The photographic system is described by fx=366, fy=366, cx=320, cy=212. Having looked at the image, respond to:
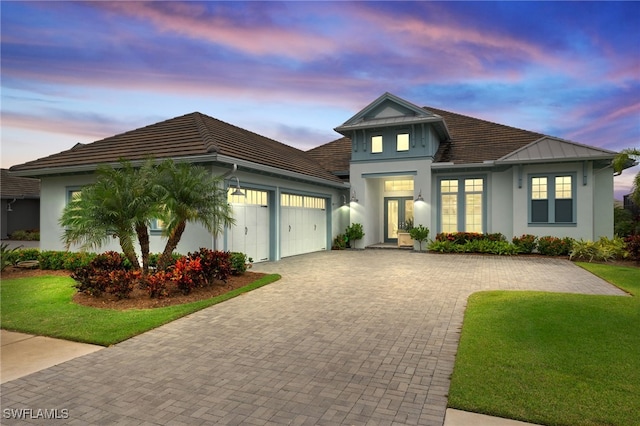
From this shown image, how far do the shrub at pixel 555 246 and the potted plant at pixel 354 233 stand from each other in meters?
8.05

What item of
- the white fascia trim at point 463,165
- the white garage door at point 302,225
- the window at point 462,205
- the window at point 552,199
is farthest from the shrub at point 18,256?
the window at point 552,199

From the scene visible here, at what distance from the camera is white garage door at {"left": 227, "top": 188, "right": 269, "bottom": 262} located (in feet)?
40.0

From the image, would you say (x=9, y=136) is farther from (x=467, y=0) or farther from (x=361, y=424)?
(x=467, y=0)

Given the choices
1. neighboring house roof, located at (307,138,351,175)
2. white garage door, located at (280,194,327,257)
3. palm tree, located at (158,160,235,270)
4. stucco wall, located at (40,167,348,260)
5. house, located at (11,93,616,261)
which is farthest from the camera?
→ neighboring house roof, located at (307,138,351,175)

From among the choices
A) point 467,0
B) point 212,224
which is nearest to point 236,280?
point 212,224

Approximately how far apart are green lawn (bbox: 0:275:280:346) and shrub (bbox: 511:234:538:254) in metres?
12.5

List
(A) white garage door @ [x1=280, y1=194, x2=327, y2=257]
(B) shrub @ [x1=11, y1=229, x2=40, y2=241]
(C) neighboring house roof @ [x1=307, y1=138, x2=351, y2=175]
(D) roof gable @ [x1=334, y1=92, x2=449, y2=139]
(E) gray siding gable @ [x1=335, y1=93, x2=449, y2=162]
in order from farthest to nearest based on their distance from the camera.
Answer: (B) shrub @ [x1=11, y1=229, x2=40, y2=241] < (C) neighboring house roof @ [x1=307, y1=138, x2=351, y2=175] < (E) gray siding gable @ [x1=335, y1=93, x2=449, y2=162] < (D) roof gable @ [x1=334, y1=92, x2=449, y2=139] < (A) white garage door @ [x1=280, y1=194, x2=327, y2=257]

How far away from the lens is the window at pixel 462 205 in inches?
699

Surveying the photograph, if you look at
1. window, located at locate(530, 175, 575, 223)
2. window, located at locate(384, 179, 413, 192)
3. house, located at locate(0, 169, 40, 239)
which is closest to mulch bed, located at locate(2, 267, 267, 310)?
window, located at locate(384, 179, 413, 192)

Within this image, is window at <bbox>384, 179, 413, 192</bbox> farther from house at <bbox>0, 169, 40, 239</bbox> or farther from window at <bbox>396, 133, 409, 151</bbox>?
house at <bbox>0, 169, 40, 239</bbox>

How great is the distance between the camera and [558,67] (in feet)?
45.7

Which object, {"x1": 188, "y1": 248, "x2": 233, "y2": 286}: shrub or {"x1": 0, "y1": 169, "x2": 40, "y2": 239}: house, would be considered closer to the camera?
{"x1": 188, "y1": 248, "x2": 233, "y2": 286}: shrub

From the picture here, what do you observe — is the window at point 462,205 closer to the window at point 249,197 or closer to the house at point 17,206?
the window at point 249,197

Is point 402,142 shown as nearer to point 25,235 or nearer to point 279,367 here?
point 279,367
